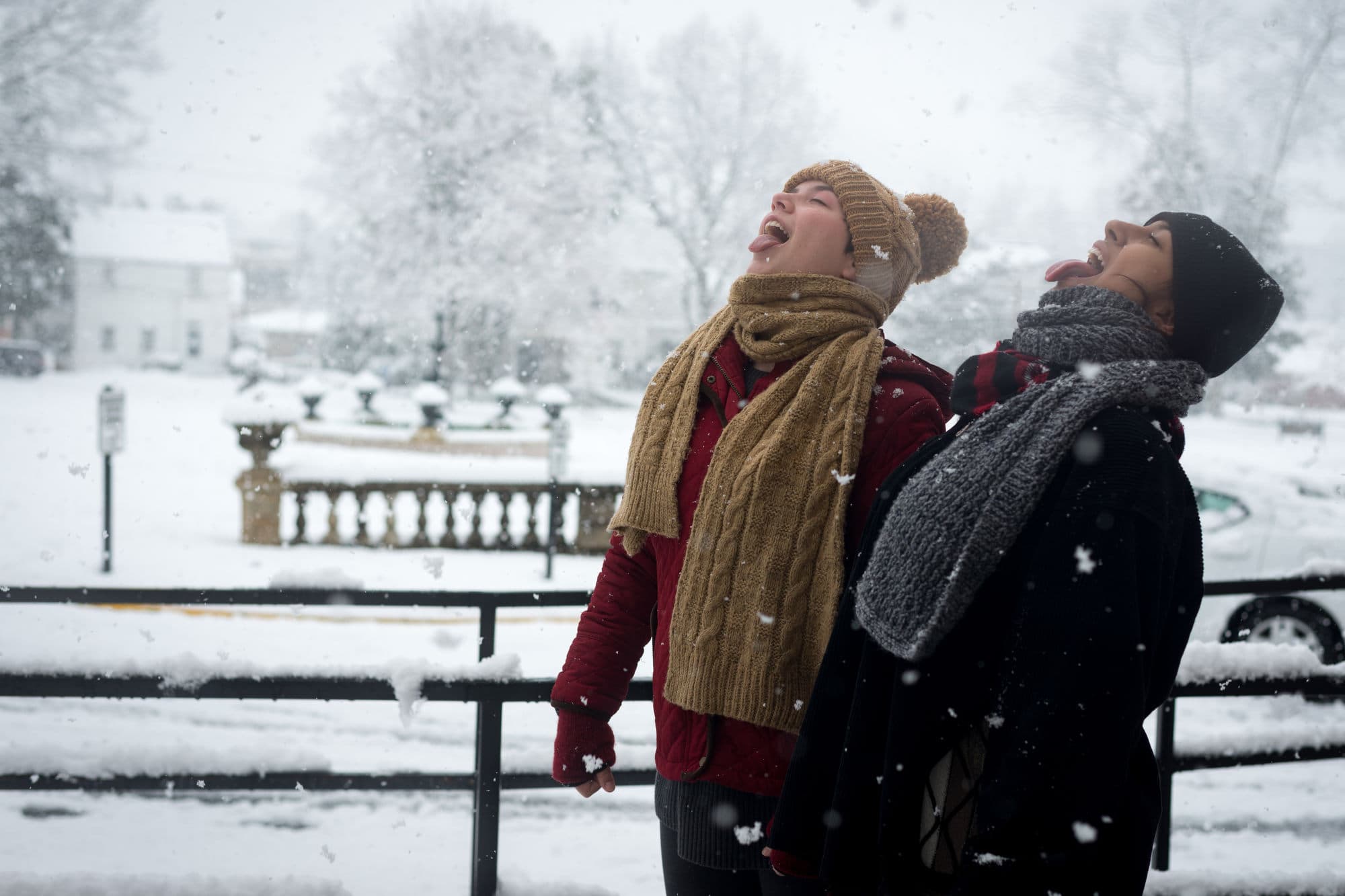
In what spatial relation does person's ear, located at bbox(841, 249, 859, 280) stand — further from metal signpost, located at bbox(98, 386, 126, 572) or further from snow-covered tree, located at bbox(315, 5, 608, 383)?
snow-covered tree, located at bbox(315, 5, 608, 383)

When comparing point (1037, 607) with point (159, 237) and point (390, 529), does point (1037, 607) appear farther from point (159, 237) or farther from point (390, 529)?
point (159, 237)

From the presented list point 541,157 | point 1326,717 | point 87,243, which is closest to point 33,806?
point 1326,717

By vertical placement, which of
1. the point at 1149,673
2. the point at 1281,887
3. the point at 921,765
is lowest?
the point at 1281,887

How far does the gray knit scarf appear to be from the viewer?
3.85 feet

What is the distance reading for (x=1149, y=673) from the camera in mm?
1192

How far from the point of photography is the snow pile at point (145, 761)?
8.18ft

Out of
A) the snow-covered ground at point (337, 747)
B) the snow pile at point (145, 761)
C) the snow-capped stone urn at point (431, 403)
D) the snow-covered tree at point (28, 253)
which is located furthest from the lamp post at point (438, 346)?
the snow pile at point (145, 761)

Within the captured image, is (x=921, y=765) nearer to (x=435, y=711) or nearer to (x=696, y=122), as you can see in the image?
(x=435, y=711)

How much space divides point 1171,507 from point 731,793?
2.64ft

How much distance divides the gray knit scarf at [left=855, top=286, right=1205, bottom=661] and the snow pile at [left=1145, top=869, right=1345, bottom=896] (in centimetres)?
190

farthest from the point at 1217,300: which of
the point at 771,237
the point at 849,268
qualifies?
the point at 771,237

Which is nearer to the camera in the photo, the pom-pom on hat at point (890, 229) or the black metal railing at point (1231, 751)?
the pom-pom on hat at point (890, 229)

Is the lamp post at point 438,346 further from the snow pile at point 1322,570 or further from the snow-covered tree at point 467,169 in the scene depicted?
the snow pile at point 1322,570

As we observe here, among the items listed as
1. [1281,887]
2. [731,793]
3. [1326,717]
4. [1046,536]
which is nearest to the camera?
[1046,536]
